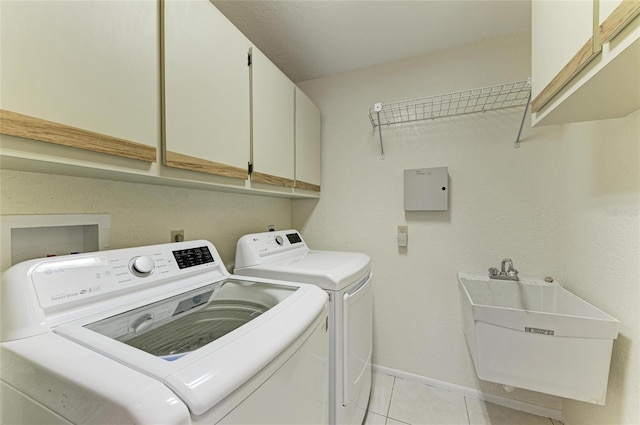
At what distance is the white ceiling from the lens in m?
1.44

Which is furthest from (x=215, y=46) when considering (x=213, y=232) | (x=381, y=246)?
(x=381, y=246)

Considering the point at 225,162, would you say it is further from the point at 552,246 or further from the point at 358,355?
the point at 552,246

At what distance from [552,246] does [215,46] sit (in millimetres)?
2165

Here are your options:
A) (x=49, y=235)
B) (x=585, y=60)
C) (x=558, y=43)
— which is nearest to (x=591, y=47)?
(x=585, y=60)

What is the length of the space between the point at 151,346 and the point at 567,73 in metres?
1.45

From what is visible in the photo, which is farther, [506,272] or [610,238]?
[506,272]

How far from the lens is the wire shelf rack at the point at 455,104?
1633 mm

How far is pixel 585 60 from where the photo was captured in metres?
0.73

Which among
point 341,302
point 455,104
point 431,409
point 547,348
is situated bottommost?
point 431,409

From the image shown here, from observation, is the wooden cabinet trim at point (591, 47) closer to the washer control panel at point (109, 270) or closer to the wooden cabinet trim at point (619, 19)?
the wooden cabinet trim at point (619, 19)

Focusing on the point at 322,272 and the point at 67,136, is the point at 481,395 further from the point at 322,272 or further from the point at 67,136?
the point at 67,136

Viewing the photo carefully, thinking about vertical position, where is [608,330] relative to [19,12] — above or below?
below

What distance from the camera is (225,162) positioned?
114 cm

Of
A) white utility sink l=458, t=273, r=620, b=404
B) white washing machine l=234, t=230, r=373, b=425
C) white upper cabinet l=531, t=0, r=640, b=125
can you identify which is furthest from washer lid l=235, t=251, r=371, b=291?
white upper cabinet l=531, t=0, r=640, b=125
